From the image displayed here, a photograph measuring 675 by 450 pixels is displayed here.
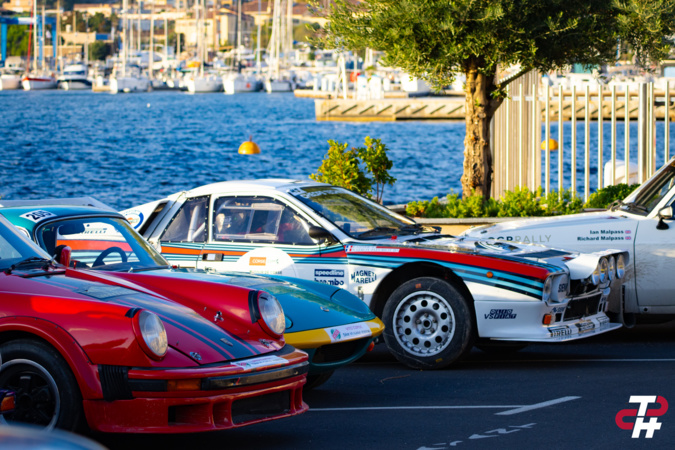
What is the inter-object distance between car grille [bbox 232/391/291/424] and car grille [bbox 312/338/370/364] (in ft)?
4.55

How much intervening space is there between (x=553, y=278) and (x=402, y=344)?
1.29 m

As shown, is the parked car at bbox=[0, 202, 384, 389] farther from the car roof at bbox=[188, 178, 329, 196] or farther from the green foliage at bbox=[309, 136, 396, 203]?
the green foliage at bbox=[309, 136, 396, 203]

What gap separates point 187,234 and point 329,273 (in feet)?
4.60

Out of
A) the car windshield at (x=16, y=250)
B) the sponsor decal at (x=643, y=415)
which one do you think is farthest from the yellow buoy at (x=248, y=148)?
the car windshield at (x=16, y=250)

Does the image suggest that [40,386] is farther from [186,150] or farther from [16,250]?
[186,150]

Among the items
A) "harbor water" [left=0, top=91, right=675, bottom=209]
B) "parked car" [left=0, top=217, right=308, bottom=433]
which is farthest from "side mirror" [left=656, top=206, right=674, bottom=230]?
"harbor water" [left=0, top=91, right=675, bottom=209]

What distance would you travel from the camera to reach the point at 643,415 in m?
6.78

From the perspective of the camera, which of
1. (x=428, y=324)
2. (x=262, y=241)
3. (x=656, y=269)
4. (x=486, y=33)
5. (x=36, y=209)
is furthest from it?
(x=486, y=33)

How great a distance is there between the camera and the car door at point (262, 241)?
349 inches

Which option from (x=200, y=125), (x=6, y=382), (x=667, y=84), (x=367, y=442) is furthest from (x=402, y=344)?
(x=200, y=125)

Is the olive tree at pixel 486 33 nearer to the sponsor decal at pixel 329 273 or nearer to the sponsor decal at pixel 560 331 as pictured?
the sponsor decal at pixel 329 273

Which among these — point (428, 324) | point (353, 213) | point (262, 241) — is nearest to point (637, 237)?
point (428, 324)

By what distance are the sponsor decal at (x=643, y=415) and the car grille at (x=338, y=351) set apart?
1821mm

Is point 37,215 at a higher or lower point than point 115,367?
higher
